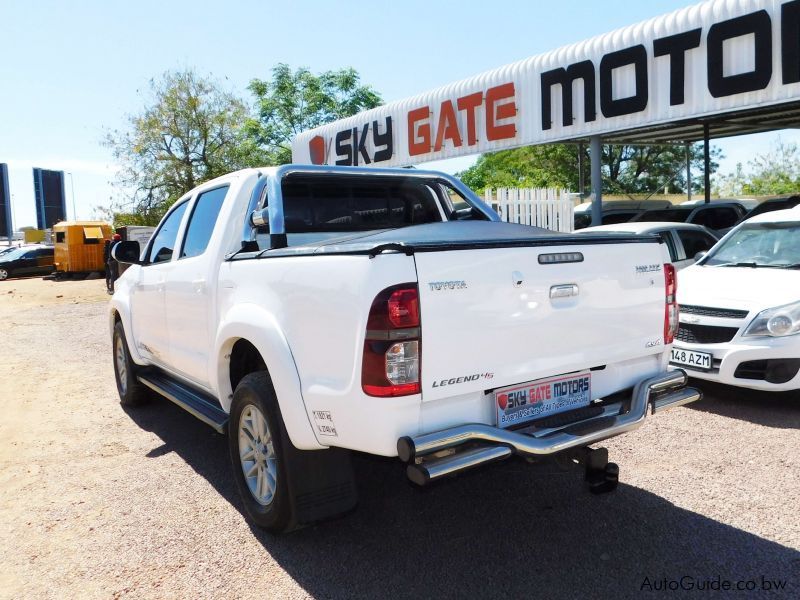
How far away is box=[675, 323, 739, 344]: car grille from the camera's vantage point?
560cm

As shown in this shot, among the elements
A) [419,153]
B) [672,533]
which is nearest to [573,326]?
[672,533]

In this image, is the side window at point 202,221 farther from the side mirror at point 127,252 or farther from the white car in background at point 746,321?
the white car in background at point 746,321

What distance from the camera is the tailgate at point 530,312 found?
9.00ft

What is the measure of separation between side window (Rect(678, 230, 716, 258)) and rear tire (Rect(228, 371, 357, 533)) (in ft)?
22.6

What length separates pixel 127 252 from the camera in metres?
5.41

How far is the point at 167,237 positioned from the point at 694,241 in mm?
6795

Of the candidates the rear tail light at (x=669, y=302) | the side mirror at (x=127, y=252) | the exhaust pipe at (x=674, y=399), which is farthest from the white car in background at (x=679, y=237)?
the side mirror at (x=127, y=252)

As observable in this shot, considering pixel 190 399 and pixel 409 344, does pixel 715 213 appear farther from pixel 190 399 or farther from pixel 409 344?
pixel 409 344

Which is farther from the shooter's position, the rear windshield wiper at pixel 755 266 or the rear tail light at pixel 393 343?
the rear windshield wiper at pixel 755 266

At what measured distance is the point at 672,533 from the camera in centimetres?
340

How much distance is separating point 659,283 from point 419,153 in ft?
45.7

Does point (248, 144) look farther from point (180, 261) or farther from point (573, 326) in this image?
point (573, 326)

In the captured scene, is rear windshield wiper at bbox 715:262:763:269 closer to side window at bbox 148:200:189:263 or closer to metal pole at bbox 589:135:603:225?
side window at bbox 148:200:189:263

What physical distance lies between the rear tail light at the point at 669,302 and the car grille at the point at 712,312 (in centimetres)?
224
